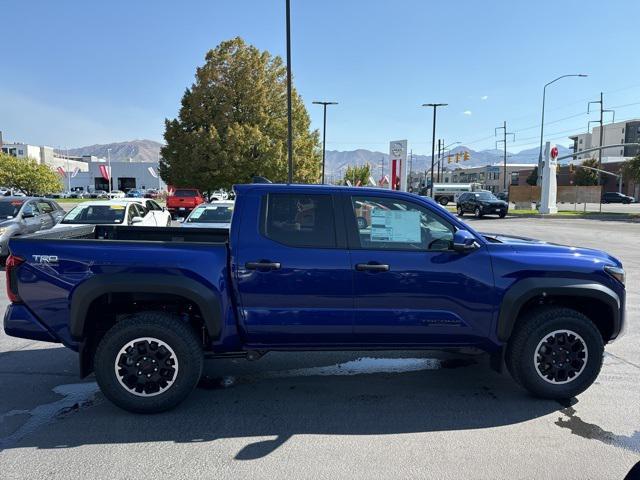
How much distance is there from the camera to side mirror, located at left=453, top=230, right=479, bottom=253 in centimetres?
379

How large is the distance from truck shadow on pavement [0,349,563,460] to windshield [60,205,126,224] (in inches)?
273

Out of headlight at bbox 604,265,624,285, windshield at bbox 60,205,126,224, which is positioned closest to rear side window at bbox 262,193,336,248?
headlight at bbox 604,265,624,285

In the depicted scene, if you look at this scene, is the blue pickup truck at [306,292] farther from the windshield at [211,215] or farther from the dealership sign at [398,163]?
the dealership sign at [398,163]

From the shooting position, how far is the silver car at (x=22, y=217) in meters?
11.0

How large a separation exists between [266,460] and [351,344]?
3.85 ft

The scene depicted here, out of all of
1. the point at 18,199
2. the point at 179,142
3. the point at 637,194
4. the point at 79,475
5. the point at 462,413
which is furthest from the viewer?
the point at 637,194

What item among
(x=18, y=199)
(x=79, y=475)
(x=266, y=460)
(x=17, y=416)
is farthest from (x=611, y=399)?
(x=18, y=199)

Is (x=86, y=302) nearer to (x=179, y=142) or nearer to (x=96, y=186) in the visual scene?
(x=179, y=142)

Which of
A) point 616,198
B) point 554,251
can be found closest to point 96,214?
point 554,251

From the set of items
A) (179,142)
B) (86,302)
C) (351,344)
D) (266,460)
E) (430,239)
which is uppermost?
(179,142)

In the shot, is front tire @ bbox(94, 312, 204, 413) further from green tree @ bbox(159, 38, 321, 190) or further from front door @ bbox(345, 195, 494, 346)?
green tree @ bbox(159, 38, 321, 190)

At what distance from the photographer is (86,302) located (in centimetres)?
371

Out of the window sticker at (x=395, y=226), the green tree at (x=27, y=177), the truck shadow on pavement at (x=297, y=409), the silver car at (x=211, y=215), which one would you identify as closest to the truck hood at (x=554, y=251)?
the window sticker at (x=395, y=226)

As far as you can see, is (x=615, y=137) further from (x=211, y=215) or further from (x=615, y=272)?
(x=615, y=272)
